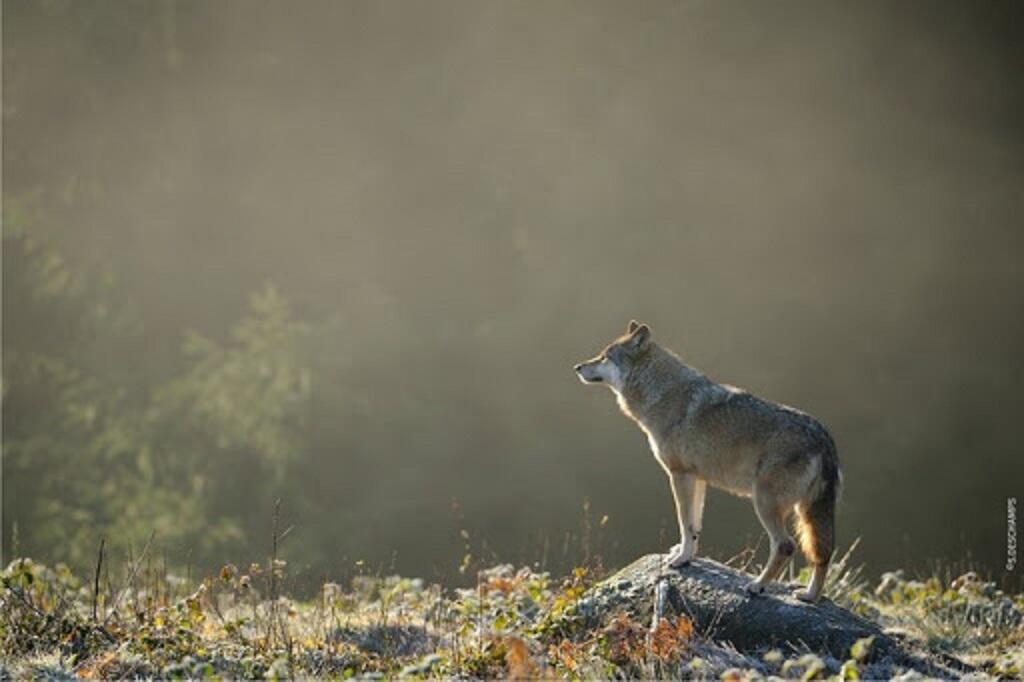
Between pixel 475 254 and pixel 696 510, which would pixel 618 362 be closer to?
pixel 696 510

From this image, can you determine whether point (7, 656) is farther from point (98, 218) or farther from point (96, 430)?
point (98, 218)

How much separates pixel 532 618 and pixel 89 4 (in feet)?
66.0

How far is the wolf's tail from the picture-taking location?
707 centimetres

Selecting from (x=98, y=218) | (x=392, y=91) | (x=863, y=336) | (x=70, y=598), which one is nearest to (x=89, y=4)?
(x=98, y=218)

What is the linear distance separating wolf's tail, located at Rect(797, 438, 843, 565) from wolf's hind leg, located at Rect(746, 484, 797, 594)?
12 cm

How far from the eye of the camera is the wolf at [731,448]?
7078 mm

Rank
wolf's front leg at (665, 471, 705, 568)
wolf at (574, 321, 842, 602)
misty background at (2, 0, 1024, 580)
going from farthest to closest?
misty background at (2, 0, 1024, 580) < wolf's front leg at (665, 471, 705, 568) < wolf at (574, 321, 842, 602)

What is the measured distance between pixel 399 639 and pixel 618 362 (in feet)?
7.55

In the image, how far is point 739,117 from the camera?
25828 mm

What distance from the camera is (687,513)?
7.64 metres

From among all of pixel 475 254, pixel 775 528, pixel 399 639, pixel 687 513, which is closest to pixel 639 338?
pixel 687 513

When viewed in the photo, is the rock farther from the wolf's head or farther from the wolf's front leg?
the wolf's head

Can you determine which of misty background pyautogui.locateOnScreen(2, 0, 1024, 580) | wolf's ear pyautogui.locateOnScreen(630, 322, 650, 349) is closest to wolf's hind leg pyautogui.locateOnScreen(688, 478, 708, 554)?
wolf's ear pyautogui.locateOnScreen(630, 322, 650, 349)

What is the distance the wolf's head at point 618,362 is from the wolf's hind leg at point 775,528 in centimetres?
134
